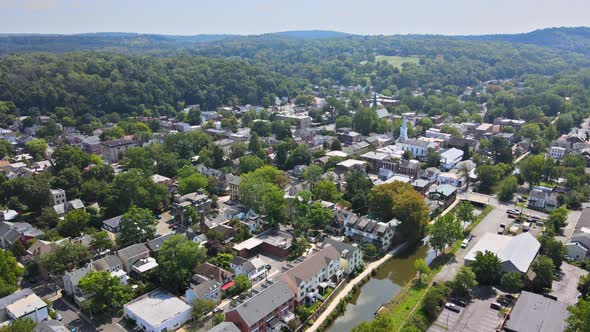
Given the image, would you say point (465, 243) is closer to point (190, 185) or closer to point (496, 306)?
point (496, 306)

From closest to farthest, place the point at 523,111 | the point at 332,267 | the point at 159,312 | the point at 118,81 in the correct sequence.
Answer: the point at 159,312 → the point at 332,267 → the point at 523,111 → the point at 118,81

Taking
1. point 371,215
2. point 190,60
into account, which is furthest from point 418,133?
point 190,60

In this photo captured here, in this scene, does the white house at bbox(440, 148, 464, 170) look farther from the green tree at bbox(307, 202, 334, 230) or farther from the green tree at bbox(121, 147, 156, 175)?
the green tree at bbox(121, 147, 156, 175)

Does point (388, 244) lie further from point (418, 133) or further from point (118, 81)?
point (118, 81)

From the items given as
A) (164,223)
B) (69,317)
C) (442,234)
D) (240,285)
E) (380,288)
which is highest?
(442,234)

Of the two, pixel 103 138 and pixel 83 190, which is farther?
pixel 103 138

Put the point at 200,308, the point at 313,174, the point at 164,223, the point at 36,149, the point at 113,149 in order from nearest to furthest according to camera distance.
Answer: the point at 200,308 < the point at 164,223 < the point at 313,174 < the point at 36,149 < the point at 113,149

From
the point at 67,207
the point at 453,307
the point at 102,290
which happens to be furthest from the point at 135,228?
the point at 453,307
